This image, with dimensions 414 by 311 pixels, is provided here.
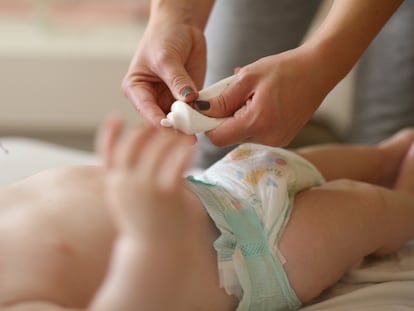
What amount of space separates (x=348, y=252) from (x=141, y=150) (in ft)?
1.53

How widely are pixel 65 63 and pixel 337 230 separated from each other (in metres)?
1.59

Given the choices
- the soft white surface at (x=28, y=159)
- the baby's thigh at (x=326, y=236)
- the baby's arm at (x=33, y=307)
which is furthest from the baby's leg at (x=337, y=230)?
the soft white surface at (x=28, y=159)

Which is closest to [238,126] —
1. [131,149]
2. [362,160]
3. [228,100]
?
[228,100]

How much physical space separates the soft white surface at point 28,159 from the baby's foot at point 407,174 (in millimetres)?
673

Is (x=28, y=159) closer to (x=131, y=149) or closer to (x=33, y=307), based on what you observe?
(x=33, y=307)

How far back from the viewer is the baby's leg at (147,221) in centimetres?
66

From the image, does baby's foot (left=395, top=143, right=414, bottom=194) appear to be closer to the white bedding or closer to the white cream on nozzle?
the white bedding

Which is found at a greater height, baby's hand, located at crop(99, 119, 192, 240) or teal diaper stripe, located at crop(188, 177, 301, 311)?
baby's hand, located at crop(99, 119, 192, 240)

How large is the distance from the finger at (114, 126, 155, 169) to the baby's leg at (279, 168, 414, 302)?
36cm

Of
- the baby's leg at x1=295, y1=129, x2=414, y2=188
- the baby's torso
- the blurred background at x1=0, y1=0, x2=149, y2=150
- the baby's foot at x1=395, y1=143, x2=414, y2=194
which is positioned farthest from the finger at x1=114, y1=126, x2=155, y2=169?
the blurred background at x1=0, y1=0, x2=149, y2=150

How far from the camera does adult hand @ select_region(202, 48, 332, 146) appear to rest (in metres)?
0.92

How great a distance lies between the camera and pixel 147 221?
66 cm

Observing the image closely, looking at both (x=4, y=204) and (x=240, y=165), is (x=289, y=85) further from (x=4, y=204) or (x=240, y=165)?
(x=4, y=204)

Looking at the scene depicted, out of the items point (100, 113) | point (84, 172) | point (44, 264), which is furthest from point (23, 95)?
point (44, 264)
